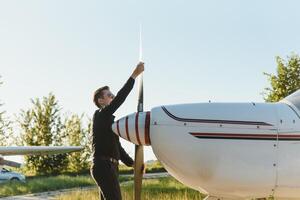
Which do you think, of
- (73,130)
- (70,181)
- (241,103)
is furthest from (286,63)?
(73,130)

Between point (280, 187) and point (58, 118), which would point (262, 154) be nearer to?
point (280, 187)

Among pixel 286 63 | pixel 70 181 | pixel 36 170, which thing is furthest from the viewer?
pixel 36 170

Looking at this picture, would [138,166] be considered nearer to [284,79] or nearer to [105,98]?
[105,98]

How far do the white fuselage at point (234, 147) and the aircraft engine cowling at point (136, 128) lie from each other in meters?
0.07

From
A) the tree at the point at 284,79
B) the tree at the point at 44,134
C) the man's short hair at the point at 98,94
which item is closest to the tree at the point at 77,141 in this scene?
the tree at the point at 44,134

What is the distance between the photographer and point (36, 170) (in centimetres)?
2795

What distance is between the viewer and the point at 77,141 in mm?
28812

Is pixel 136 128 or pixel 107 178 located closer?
pixel 136 128

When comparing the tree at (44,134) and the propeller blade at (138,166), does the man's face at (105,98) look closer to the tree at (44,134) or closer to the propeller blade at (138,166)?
the propeller blade at (138,166)

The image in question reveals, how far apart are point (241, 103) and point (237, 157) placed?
1.65 feet

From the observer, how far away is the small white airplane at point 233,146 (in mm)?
4152

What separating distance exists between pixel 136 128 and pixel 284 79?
Answer: 13.2 m

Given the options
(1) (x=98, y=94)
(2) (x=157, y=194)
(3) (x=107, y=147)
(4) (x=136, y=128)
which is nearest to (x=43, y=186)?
(2) (x=157, y=194)

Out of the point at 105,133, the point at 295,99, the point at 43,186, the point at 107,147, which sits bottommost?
the point at 43,186
